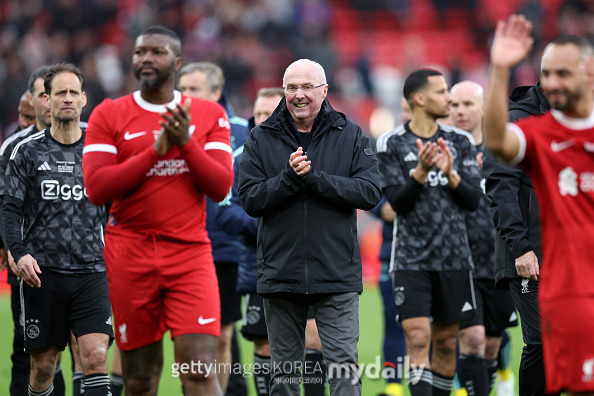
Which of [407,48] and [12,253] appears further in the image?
[407,48]

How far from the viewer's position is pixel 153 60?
217 inches

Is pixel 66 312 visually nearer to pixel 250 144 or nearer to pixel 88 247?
pixel 88 247

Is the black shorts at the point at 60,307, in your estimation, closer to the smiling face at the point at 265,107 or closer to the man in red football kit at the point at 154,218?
the man in red football kit at the point at 154,218

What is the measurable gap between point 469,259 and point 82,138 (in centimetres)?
330

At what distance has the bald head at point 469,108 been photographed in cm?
911

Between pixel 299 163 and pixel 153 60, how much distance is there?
1137mm

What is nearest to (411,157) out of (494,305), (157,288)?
(494,305)

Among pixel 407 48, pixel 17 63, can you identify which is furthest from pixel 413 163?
pixel 407 48

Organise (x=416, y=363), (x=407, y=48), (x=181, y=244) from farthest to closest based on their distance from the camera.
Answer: (x=407, y=48)
(x=416, y=363)
(x=181, y=244)

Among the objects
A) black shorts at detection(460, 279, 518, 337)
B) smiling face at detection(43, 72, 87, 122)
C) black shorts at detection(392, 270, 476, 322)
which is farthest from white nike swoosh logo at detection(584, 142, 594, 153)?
black shorts at detection(460, 279, 518, 337)

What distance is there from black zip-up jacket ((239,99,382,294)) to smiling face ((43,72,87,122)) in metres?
1.45

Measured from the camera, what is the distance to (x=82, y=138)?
280 inches

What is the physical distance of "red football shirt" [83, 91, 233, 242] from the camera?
214 inches

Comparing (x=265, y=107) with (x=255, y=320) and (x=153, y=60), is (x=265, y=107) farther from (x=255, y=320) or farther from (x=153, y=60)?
(x=153, y=60)
